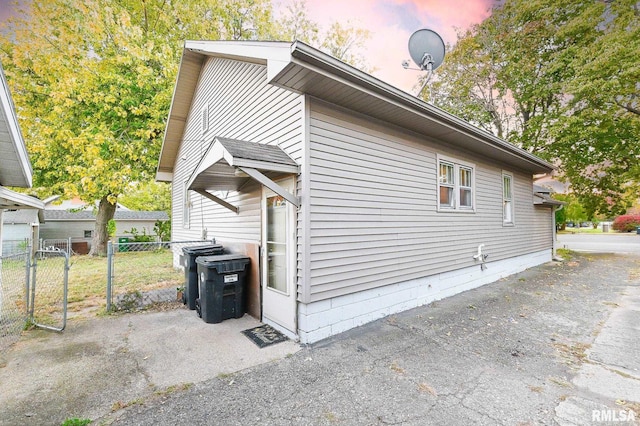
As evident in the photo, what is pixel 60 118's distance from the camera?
11.5m

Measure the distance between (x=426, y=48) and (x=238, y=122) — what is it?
535 cm

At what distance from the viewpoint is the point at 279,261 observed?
4547 millimetres

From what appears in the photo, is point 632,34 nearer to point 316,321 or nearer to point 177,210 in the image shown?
point 316,321

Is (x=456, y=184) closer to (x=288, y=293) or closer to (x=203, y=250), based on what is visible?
(x=288, y=293)

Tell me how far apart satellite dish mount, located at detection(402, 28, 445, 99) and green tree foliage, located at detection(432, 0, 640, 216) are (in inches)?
307

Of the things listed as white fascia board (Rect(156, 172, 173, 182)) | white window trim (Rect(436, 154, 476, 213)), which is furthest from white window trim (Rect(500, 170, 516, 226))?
white fascia board (Rect(156, 172, 173, 182))

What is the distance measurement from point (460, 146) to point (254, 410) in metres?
6.86

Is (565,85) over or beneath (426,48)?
over

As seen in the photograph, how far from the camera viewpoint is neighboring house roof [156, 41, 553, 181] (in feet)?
11.6

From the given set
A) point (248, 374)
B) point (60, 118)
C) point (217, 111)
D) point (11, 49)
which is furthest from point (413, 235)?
point (11, 49)

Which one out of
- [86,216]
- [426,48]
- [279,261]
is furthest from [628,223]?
[86,216]

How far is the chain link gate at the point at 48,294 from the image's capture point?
14.9 feet

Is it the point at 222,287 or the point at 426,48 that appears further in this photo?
the point at 426,48

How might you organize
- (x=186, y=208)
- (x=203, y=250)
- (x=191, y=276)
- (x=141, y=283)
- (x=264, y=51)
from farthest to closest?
(x=186, y=208)
(x=141, y=283)
(x=203, y=250)
(x=191, y=276)
(x=264, y=51)
